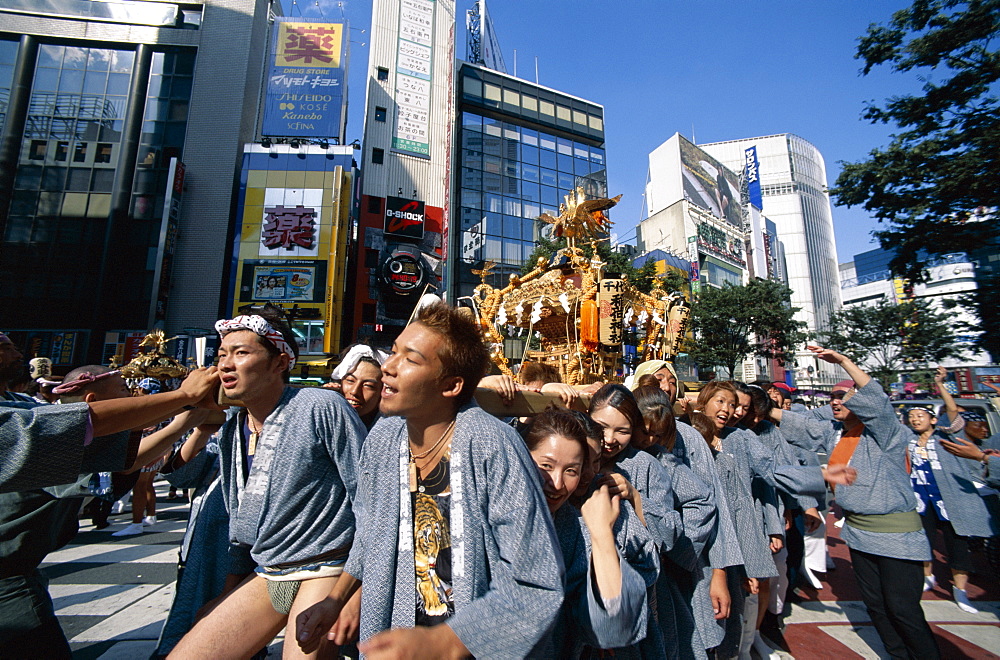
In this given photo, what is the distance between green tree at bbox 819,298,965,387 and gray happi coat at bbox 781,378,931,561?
25.9 metres

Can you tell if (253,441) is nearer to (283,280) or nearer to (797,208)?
(283,280)

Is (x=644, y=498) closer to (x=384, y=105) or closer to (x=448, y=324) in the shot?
(x=448, y=324)

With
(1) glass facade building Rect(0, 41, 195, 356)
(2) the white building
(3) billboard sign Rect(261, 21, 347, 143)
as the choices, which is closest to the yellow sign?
(3) billboard sign Rect(261, 21, 347, 143)

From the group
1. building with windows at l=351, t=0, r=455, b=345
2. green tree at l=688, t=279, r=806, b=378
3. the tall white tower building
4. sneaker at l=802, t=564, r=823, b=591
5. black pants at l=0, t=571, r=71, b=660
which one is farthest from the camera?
the tall white tower building

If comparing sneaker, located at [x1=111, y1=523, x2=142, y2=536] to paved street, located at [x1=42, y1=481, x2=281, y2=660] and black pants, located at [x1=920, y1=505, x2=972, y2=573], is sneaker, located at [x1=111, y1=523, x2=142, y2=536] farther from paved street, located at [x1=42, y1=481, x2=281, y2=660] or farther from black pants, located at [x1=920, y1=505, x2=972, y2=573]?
black pants, located at [x1=920, y1=505, x2=972, y2=573]

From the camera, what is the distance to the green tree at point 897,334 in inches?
1022

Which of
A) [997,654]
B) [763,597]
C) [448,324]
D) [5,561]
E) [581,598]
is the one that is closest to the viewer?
[581,598]

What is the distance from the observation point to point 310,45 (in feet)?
91.9

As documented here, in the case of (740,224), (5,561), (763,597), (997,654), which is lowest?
(997,654)

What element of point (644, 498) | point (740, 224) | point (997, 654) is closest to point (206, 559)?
point (644, 498)

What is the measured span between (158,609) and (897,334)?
36248 mm

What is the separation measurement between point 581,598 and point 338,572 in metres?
1.17

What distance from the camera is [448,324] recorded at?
1862 millimetres

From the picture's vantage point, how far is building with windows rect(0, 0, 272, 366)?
24.1m
